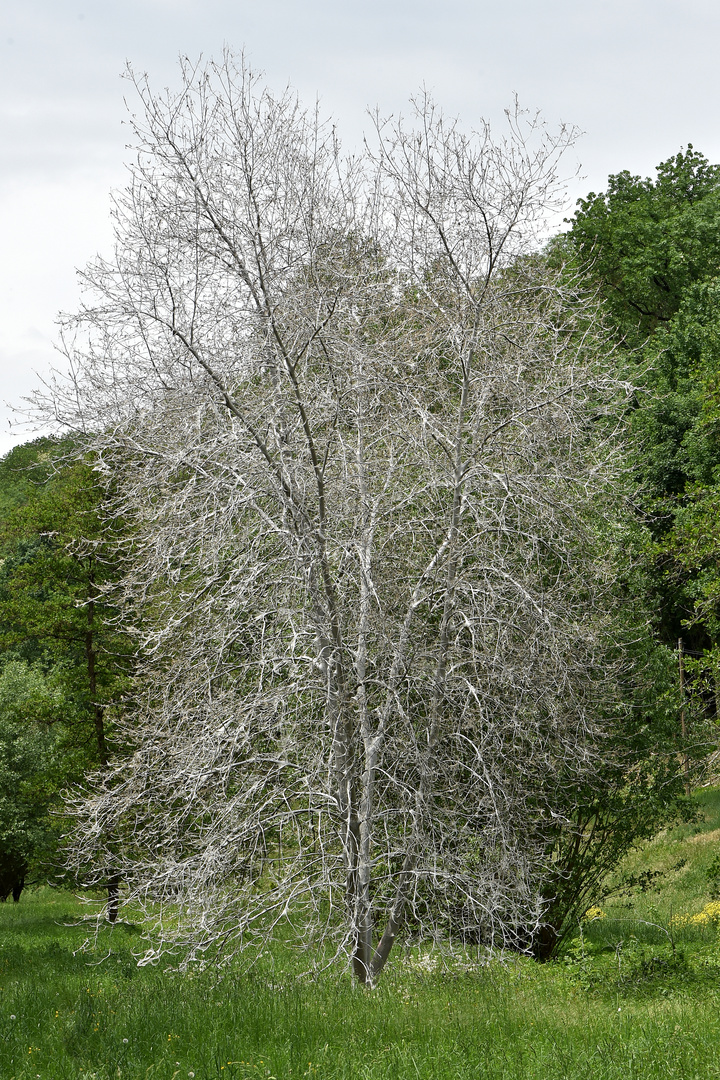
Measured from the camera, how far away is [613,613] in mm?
9656

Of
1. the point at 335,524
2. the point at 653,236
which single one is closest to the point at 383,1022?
the point at 335,524

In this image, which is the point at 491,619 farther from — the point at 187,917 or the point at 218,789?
the point at 187,917

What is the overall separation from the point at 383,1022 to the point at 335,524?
3576 mm

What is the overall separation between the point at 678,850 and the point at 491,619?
1258 centimetres

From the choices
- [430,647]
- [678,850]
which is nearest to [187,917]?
[430,647]

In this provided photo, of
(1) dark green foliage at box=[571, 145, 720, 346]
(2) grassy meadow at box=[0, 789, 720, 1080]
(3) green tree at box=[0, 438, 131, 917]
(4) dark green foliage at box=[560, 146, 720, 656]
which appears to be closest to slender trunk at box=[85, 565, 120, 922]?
(3) green tree at box=[0, 438, 131, 917]

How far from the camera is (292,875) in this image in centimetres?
609

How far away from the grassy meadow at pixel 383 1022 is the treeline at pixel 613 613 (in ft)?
2.15

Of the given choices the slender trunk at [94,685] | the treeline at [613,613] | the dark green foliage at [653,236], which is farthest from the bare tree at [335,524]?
the dark green foliage at [653,236]

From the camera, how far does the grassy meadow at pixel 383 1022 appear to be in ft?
13.3

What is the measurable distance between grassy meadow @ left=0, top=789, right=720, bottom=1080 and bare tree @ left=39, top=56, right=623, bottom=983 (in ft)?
1.52

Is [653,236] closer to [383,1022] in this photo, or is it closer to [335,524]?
[335,524]

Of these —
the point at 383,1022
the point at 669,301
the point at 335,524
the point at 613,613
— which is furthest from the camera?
the point at 669,301

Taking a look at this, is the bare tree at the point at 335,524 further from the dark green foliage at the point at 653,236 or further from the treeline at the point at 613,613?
the dark green foliage at the point at 653,236
